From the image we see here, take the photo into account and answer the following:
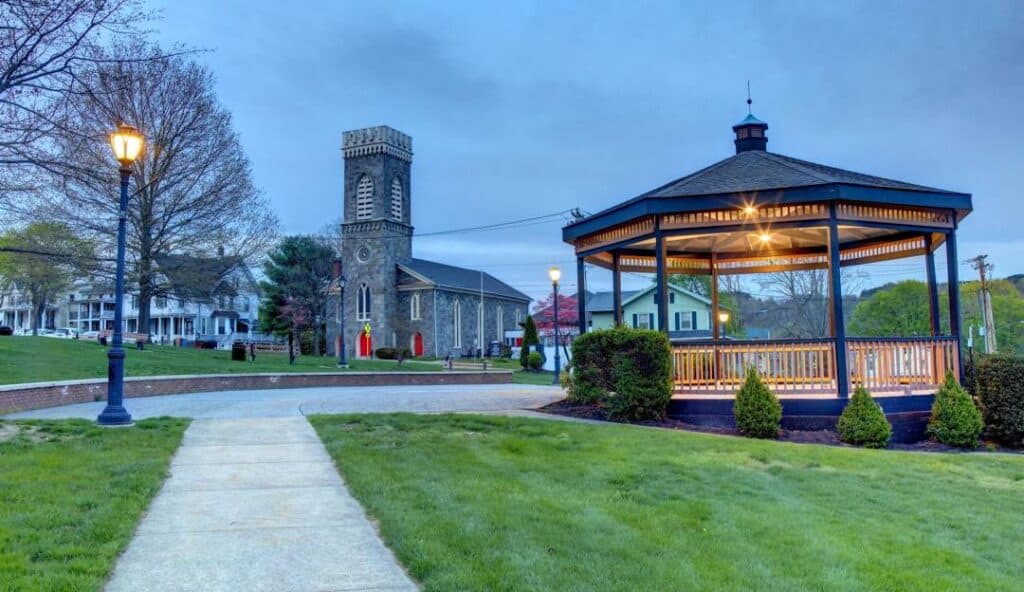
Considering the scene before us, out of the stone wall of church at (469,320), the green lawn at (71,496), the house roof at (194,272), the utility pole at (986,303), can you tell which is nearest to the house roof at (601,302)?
the stone wall of church at (469,320)

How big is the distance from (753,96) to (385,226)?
3634cm

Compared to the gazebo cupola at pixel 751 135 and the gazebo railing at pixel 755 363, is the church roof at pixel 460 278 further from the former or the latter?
the gazebo railing at pixel 755 363

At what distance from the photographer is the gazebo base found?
32.1 feet

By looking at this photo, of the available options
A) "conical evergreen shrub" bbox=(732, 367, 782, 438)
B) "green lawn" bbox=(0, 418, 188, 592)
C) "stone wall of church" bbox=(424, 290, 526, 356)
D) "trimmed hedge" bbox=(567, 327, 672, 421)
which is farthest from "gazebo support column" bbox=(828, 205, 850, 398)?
"stone wall of church" bbox=(424, 290, 526, 356)

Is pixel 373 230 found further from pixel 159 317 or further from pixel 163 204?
pixel 159 317

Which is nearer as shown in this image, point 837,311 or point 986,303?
point 837,311

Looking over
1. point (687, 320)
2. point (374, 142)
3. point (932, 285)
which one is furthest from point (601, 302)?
point (932, 285)

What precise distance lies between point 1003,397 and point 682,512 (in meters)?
7.13

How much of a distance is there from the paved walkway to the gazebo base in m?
5.80

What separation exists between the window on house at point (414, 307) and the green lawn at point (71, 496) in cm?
3996

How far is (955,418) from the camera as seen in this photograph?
9.47 meters

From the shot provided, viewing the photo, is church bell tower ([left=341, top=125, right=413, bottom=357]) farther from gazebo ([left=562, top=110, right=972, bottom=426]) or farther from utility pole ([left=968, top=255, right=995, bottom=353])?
gazebo ([left=562, top=110, right=972, bottom=426])

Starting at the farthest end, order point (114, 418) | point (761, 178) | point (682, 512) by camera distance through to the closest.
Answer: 1. point (761, 178)
2. point (114, 418)
3. point (682, 512)

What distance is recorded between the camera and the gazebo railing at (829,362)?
33.5 feet
